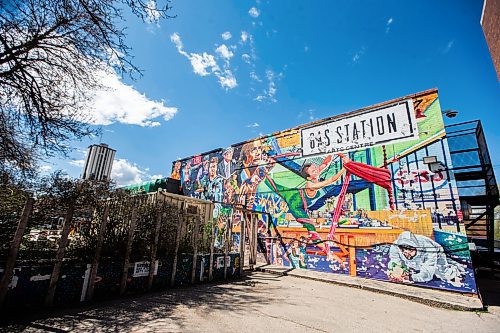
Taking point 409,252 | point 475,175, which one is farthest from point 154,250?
point 475,175

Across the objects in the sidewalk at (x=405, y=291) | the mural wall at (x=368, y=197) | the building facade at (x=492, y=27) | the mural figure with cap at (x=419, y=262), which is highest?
the building facade at (x=492, y=27)

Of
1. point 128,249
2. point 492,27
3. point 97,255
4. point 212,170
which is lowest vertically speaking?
point 97,255

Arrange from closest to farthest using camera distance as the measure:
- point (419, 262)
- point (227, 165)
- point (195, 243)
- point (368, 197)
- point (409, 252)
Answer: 1. point (195, 243)
2. point (419, 262)
3. point (409, 252)
4. point (368, 197)
5. point (227, 165)

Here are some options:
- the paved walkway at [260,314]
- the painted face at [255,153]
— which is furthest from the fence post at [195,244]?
the painted face at [255,153]

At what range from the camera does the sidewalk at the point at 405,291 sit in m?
6.09

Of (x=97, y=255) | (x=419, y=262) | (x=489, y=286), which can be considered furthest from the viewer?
(x=489, y=286)

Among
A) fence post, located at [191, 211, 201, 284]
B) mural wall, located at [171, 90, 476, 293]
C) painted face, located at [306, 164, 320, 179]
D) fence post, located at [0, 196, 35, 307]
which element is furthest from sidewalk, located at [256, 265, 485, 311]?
fence post, located at [0, 196, 35, 307]

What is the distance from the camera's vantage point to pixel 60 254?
427 centimetres

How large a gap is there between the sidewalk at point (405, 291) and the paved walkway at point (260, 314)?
1.00 ft

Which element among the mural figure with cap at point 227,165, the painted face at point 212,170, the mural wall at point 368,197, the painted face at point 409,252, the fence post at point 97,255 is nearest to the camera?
the fence post at point 97,255

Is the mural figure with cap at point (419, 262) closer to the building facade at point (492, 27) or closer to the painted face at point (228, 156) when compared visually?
the painted face at point (228, 156)

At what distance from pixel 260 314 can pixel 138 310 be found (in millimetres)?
2358

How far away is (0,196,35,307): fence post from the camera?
3.58 metres

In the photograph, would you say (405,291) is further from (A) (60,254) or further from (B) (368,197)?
(A) (60,254)
